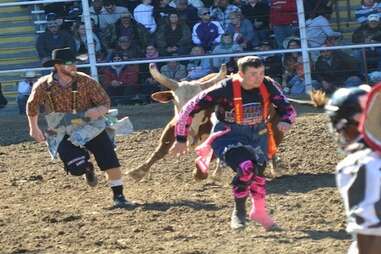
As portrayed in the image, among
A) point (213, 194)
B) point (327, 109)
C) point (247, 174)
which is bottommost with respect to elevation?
point (213, 194)

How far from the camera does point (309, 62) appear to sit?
13.9m

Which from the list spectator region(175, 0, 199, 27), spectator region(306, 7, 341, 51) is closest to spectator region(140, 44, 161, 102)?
spectator region(175, 0, 199, 27)

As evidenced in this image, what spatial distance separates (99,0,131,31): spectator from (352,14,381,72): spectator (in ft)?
11.4

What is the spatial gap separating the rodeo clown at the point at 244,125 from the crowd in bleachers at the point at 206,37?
6.34 meters

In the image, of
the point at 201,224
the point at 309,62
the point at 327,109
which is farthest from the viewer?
the point at 309,62

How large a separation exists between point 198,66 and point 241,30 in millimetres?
872

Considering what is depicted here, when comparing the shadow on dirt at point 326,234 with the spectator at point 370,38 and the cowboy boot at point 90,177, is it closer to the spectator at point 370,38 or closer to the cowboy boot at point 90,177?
the cowboy boot at point 90,177

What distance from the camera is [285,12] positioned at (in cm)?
1441

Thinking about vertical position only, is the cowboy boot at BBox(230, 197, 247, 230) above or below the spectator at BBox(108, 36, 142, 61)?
below

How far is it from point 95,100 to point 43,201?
1151mm

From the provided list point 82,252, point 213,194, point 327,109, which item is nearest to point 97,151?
point 213,194

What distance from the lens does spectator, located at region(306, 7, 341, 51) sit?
14.3 metres

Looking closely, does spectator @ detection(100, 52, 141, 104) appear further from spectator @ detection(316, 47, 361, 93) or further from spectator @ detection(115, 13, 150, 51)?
spectator @ detection(316, 47, 361, 93)

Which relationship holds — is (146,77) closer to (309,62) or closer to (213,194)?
(309,62)
